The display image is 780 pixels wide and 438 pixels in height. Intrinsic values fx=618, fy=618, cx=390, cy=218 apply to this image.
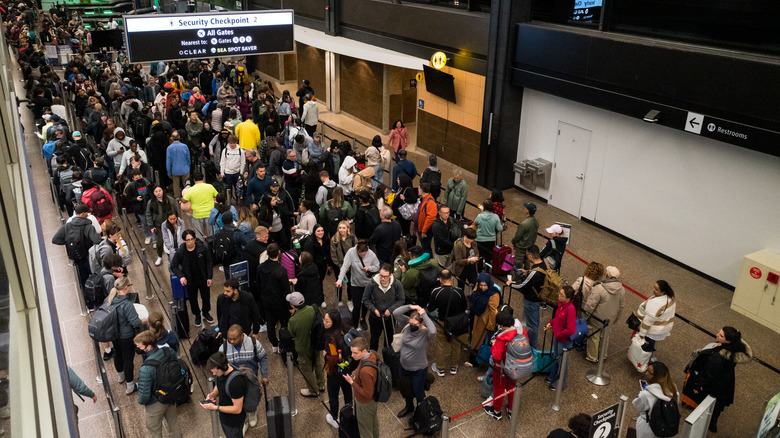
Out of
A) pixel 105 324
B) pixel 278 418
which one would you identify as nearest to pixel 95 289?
pixel 105 324

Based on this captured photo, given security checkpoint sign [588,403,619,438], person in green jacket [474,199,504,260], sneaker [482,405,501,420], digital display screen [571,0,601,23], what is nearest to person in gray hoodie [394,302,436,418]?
sneaker [482,405,501,420]

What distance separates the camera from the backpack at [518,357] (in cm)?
685

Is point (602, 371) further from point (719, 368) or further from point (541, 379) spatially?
point (719, 368)

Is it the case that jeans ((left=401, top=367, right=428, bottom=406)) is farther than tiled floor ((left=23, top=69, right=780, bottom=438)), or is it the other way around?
tiled floor ((left=23, top=69, right=780, bottom=438))

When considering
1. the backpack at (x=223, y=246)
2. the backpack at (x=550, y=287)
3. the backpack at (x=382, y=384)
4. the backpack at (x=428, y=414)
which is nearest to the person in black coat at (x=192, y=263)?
the backpack at (x=223, y=246)

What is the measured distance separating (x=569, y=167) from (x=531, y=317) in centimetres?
626

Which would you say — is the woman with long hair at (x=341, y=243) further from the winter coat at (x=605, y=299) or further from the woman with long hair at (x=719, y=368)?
the woman with long hair at (x=719, y=368)

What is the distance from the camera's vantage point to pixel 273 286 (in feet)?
26.3

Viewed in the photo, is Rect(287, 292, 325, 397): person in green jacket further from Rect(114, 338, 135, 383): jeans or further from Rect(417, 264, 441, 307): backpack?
Rect(114, 338, 135, 383): jeans

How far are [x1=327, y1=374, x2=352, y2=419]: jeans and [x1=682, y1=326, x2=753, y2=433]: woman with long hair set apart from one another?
4.14 m

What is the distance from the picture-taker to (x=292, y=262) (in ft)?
28.3

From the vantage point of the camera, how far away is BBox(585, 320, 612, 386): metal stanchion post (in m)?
8.05

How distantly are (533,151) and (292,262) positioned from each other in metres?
8.21

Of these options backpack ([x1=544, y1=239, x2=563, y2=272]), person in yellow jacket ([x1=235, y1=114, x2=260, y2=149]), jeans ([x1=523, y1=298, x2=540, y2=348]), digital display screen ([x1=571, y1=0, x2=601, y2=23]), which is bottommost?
jeans ([x1=523, y1=298, x2=540, y2=348])
